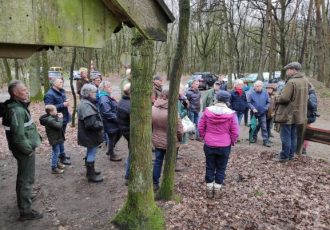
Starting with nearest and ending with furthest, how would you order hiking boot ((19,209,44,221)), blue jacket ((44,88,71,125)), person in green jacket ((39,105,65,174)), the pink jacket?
hiking boot ((19,209,44,221)) → the pink jacket → person in green jacket ((39,105,65,174)) → blue jacket ((44,88,71,125))

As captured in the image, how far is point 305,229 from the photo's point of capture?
4.90 metres

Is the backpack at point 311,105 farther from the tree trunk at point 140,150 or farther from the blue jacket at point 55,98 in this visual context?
the blue jacket at point 55,98

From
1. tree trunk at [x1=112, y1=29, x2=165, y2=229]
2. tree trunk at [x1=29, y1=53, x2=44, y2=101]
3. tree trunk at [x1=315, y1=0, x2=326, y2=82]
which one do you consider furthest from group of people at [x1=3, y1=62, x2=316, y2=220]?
tree trunk at [x1=315, y1=0, x2=326, y2=82]

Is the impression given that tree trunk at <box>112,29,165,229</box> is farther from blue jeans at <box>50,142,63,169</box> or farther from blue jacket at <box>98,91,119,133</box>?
blue jacket at <box>98,91,119,133</box>

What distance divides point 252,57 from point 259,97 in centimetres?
3778

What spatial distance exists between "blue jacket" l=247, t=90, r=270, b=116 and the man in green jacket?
6303 millimetres

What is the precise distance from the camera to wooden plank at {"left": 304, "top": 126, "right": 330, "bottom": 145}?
7977mm

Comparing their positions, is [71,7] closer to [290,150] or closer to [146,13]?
[146,13]

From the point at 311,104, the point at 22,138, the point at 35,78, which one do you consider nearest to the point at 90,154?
the point at 22,138

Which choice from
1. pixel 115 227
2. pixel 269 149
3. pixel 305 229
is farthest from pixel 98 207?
pixel 269 149

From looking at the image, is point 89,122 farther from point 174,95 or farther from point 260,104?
point 260,104

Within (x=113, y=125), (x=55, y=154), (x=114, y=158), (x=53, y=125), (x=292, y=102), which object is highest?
(x=292, y=102)

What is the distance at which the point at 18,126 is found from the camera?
4.77m

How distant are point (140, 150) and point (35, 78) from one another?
12883 millimetres
